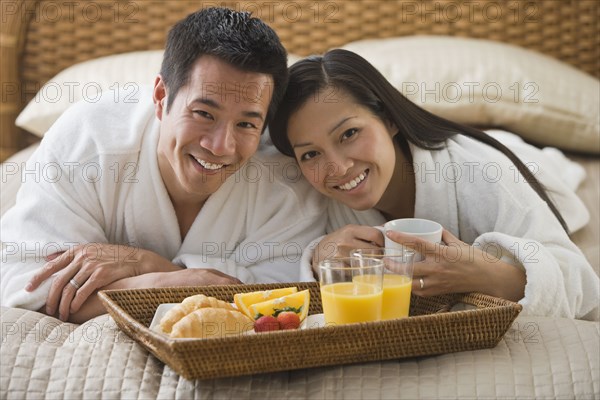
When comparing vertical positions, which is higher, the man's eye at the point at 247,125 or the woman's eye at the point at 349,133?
the man's eye at the point at 247,125

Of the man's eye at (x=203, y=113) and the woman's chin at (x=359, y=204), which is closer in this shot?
the man's eye at (x=203, y=113)

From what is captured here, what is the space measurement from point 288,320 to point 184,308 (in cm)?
16

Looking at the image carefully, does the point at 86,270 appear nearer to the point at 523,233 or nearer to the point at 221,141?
the point at 221,141

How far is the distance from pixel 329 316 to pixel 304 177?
61 cm

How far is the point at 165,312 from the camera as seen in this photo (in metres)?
1.25

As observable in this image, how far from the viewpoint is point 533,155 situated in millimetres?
2135

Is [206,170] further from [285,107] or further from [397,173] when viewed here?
[397,173]

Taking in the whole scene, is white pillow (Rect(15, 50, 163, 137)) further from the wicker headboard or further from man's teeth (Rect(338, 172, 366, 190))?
man's teeth (Rect(338, 172, 366, 190))

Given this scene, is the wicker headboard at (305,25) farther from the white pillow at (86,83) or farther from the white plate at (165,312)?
the white plate at (165,312)

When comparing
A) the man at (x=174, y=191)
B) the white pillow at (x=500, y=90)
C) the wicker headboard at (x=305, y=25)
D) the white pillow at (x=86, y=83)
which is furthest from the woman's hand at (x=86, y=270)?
the wicker headboard at (x=305, y=25)

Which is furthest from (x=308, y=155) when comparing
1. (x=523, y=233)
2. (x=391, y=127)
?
(x=523, y=233)

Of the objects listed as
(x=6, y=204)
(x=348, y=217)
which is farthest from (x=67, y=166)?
(x=348, y=217)

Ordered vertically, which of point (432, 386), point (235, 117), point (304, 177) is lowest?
point (432, 386)

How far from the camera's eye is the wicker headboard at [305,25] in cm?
280
